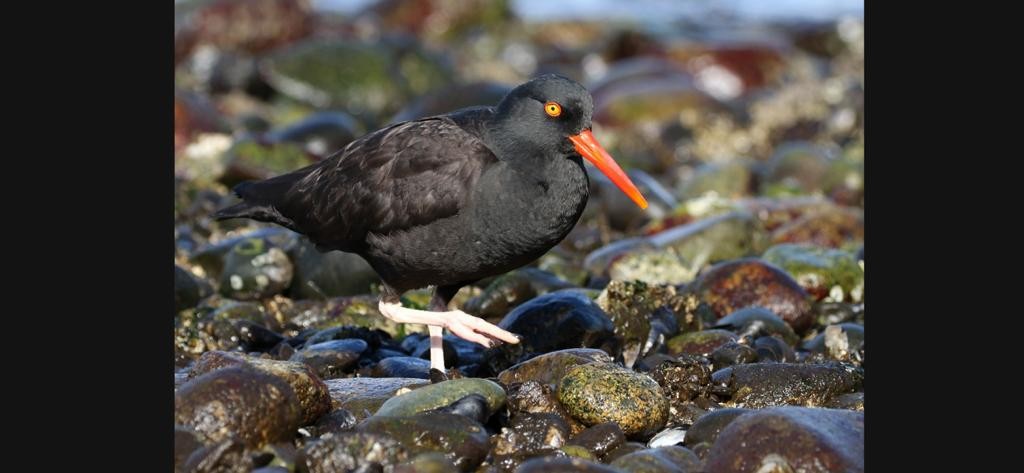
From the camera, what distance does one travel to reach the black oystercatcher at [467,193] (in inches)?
225

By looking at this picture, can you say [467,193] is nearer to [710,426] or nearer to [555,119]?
[555,119]

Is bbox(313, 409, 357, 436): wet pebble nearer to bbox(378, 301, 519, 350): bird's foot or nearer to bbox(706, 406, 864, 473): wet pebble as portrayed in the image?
bbox(378, 301, 519, 350): bird's foot

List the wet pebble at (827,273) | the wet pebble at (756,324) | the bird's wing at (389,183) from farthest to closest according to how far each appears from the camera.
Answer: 1. the wet pebble at (827,273)
2. the wet pebble at (756,324)
3. the bird's wing at (389,183)

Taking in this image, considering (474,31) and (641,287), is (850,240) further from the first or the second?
(474,31)

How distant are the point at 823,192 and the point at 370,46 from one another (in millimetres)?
6840

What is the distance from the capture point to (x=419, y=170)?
5.94m

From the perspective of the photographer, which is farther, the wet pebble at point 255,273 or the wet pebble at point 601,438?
the wet pebble at point 255,273

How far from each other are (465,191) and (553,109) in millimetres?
568

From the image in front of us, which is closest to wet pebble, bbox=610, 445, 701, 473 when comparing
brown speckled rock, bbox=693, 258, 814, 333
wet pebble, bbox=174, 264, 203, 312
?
brown speckled rock, bbox=693, 258, 814, 333

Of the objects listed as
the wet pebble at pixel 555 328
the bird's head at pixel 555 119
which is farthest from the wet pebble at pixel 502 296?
the bird's head at pixel 555 119

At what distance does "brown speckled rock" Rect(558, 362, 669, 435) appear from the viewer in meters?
5.01

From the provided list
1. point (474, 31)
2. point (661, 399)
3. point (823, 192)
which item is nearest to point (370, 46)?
point (474, 31)

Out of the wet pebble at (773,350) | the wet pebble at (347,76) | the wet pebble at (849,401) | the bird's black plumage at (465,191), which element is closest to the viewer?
the wet pebble at (849,401)

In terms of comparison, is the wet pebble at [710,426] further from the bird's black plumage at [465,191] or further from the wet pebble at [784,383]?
the bird's black plumage at [465,191]
